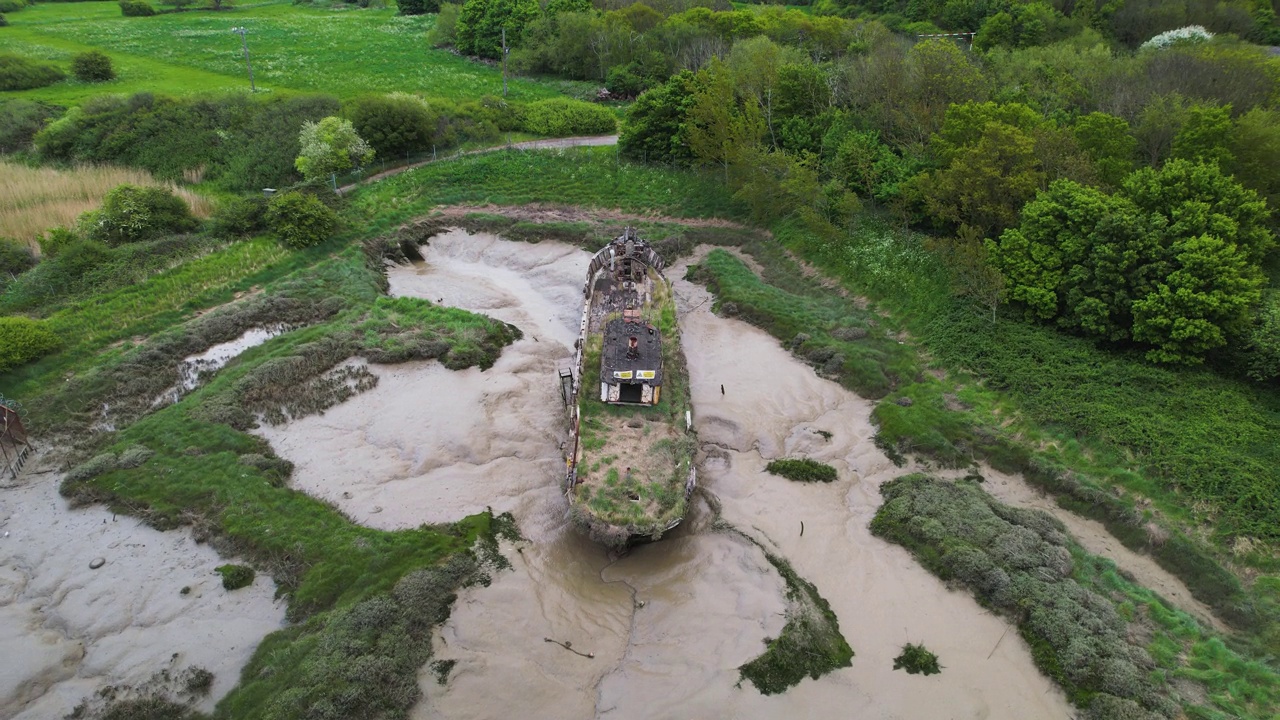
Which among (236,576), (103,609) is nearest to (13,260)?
(103,609)

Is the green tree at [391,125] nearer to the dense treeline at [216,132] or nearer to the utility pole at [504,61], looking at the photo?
the dense treeline at [216,132]

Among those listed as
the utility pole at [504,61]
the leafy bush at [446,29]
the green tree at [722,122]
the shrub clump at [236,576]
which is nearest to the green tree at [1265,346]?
the green tree at [722,122]

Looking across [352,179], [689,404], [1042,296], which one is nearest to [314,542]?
[689,404]

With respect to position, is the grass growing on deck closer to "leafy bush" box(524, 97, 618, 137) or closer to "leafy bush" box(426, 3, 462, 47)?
"leafy bush" box(524, 97, 618, 137)

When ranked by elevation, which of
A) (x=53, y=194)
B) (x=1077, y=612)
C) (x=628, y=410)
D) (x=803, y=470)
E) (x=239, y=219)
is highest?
(x=53, y=194)

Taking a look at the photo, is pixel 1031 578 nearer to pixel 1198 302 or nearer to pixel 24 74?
pixel 1198 302

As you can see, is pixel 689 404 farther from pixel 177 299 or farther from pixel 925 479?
pixel 177 299

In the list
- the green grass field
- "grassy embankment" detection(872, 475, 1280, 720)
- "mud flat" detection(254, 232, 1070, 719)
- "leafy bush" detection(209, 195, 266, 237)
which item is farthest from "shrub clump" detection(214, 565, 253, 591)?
the green grass field
